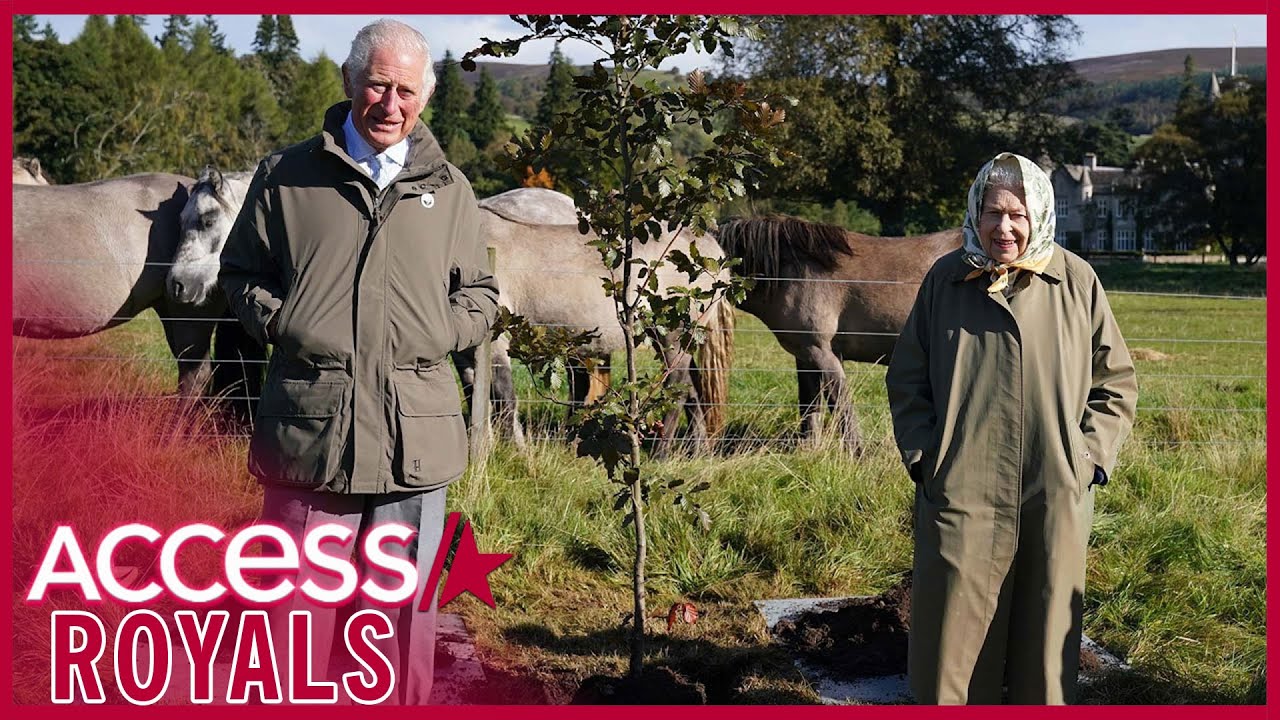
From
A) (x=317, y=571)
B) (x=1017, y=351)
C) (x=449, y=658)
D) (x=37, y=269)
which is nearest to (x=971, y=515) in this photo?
(x=1017, y=351)

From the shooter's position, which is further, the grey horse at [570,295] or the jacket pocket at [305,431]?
the grey horse at [570,295]

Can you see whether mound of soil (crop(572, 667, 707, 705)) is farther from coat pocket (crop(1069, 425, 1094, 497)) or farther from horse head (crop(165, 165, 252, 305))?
horse head (crop(165, 165, 252, 305))

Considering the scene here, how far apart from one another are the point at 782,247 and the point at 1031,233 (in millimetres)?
4511

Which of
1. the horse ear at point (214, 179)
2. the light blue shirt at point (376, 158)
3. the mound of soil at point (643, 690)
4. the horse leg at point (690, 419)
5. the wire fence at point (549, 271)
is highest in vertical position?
the horse ear at point (214, 179)

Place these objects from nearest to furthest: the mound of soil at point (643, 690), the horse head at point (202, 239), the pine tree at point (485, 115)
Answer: the mound of soil at point (643, 690) < the horse head at point (202, 239) < the pine tree at point (485, 115)

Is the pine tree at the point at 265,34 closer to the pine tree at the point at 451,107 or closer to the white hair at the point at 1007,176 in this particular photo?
the pine tree at the point at 451,107

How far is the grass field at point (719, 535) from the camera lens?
4.44m

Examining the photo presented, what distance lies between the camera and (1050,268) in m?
3.14

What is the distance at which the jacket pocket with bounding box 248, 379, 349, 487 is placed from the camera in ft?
9.96

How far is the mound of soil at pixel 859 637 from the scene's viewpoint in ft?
14.2

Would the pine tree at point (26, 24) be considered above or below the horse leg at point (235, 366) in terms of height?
above

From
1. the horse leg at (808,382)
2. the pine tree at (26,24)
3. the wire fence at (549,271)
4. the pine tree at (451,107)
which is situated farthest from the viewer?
the pine tree at (451,107)

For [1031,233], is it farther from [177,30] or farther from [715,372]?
[177,30]

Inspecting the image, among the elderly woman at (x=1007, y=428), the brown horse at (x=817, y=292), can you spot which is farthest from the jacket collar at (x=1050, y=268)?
the brown horse at (x=817, y=292)
